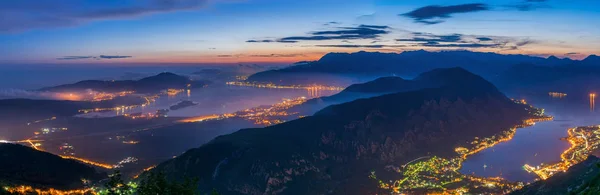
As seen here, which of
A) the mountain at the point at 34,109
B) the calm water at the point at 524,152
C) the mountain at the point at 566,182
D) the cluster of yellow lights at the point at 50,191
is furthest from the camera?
the mountain at the point at 34,109

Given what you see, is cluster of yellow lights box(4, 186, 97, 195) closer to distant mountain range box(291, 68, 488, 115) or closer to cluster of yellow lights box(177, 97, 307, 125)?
cluster of yellow lights box(177, 97, 307, 125)

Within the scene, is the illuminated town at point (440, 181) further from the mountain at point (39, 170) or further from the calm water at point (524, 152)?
the mountain at point (39, 170)

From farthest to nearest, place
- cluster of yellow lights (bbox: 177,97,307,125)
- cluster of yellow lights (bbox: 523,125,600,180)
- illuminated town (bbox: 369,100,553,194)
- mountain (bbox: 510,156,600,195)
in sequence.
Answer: cluster of yellow lights (bbox: 177,97,307,125) < cluster of yellow lights (bbox: 523,125,600,180) < illuminated town (bbox: 369,100,553,194) < mountain (bbox: 510,156,600,195)

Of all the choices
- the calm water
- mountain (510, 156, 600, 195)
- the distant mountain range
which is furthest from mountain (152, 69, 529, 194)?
mountain (510, 156, 600, 195)

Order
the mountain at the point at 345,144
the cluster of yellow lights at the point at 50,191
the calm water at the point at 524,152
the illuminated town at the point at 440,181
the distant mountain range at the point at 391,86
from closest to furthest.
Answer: the cluster of yellow lights at the point at 50,191
the illuminated town at the point at 440,181
the mountain at the point at 345,144
the calm water at the point at 524,152
the distant mountain range at the point at 391,86

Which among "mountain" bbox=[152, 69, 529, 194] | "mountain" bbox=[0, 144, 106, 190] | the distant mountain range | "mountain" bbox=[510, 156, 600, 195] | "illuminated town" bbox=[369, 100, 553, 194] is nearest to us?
"mountain" bbox=[510, 156, 600, 195]

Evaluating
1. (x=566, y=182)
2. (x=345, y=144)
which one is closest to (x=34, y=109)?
(x=345, y=144)

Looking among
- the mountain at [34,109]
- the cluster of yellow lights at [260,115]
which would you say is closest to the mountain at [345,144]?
the cluster of yellow lights at [260,115]

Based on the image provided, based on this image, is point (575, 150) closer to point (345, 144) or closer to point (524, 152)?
point (524, 152)
